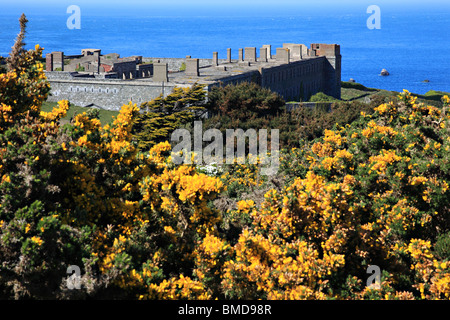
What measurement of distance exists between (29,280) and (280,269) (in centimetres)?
507

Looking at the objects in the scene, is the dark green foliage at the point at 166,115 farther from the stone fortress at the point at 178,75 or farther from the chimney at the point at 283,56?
the chimney at the point at 283,56

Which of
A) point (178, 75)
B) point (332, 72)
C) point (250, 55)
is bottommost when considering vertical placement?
point (178, 75)

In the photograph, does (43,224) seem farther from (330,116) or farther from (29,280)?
(330,116)

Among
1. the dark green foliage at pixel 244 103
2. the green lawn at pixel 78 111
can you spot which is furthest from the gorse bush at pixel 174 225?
the green lawn at pixel 78 111

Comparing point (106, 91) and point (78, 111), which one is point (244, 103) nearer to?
point (78, 111)

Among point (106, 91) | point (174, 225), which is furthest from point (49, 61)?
A: point (174, 225)

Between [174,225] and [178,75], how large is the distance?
5844cm

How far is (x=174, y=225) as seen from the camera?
54.8ft

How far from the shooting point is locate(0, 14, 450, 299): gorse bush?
537 inches

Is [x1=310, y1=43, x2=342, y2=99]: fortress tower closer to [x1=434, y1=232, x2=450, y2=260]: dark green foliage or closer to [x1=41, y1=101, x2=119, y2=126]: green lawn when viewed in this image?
[x1=41, y1=101, x2=119, y2=126]: green lawn

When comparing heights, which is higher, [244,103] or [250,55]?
[250,55]

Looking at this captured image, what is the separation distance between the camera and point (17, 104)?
56.7ft

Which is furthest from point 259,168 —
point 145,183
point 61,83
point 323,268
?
point 61,83

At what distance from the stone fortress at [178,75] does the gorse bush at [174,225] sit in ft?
114
